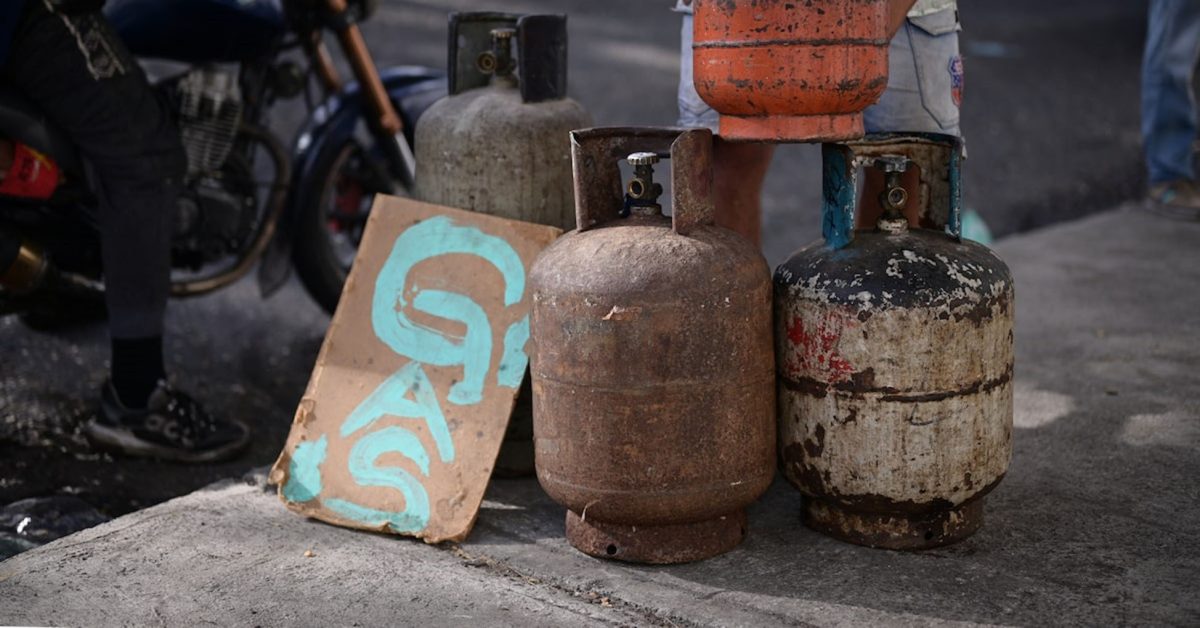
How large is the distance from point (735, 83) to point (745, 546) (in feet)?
3.57

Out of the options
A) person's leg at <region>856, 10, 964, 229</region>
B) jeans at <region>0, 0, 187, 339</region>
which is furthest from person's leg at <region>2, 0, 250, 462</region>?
person's leg at <region>856, 10, 964, 229</region>

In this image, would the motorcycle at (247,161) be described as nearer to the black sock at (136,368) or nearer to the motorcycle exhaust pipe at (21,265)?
the motorcycle exhaust pipe at (21,265)

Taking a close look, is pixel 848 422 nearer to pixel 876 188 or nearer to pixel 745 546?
pixel 745 546

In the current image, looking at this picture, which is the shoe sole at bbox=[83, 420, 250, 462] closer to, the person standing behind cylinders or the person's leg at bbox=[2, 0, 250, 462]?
the person's leg at bbox=[2, 0, 250, 462]

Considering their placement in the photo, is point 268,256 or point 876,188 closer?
point 876,188

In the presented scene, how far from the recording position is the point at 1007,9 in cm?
1239

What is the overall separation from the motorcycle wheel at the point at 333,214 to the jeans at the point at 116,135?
0.90m

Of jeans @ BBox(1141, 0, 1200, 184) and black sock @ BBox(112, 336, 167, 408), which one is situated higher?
jeans @ BBox(1141, 0, 1200, 184)

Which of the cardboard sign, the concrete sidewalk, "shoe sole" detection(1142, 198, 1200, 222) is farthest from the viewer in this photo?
"shoe sole" detection(1142, 198, 1200, 222)

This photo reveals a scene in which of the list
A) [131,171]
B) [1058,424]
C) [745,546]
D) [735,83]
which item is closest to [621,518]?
[745,546]

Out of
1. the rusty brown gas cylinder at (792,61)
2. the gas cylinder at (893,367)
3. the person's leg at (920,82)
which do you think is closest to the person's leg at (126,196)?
the rusty brown gas cylinder at (792,61)

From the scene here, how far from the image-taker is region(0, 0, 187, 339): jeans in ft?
12.3

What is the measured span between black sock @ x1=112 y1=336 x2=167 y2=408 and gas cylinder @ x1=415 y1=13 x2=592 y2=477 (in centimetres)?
104

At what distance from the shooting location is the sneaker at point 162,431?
4062 millimetres
